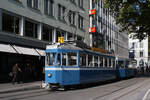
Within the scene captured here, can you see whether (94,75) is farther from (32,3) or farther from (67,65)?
(32,3)

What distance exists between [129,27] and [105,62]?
1325 cm

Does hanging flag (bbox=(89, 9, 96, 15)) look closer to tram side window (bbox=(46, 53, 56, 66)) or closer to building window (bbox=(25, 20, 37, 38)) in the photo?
building window (bbox=(25, 20, 37, 38))

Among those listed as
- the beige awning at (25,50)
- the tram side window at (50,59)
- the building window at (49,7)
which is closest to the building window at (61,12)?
the building window at (49,7)

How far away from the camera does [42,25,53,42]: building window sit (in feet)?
76.9

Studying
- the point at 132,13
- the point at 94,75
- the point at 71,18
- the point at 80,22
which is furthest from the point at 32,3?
the point at 80,22

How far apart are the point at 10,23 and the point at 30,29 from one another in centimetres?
292

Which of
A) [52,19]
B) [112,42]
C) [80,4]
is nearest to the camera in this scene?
[52,19]

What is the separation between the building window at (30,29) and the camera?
2041 centimetres

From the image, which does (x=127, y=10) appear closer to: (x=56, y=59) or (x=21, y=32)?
(x=21, y=32)

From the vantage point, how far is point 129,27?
29.9 m

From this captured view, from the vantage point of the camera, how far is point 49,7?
24.1m

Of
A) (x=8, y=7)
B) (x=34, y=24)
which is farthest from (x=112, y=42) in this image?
(x=8, y=7)

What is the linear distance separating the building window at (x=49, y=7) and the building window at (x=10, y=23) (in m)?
4.85

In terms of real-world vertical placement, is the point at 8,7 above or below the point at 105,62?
above
